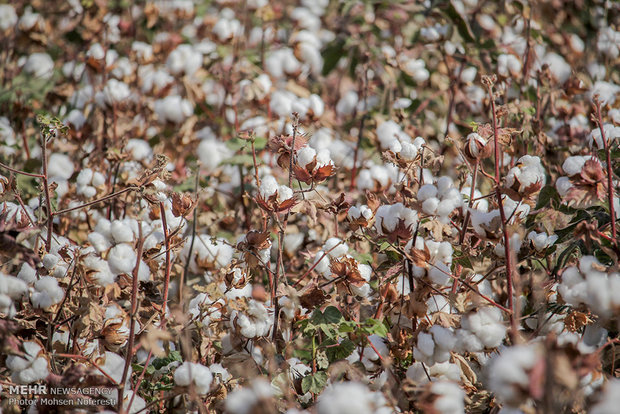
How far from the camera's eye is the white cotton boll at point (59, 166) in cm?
212

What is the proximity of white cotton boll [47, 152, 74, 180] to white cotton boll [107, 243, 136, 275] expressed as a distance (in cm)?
91

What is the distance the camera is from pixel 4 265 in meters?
1.33

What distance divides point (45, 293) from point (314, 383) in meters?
0.59

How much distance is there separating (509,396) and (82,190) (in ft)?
4.48

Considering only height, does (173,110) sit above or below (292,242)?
above

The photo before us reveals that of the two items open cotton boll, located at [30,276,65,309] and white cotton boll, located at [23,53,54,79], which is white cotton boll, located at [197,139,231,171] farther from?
open cotton boll, located at [30,276,65,309]

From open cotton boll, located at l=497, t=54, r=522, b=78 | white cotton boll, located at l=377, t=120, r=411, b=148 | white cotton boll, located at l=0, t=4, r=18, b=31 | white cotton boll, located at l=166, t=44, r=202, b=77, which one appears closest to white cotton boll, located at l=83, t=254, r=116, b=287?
white cotton boll, located at l=377, t=120, r=411, b=148

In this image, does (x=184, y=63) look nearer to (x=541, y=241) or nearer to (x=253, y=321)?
(x=253, y=321)

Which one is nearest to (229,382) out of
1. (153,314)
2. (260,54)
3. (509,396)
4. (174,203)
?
(153,314)

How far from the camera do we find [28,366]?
1.15 metres

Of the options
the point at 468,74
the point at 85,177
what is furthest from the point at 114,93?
the point at 468,74

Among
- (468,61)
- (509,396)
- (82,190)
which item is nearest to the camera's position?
(509,396)

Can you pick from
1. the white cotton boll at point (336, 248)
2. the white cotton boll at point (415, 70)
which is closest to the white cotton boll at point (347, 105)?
the white cotton boll at point (415, 70)

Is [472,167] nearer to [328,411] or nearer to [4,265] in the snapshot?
[328,411]
